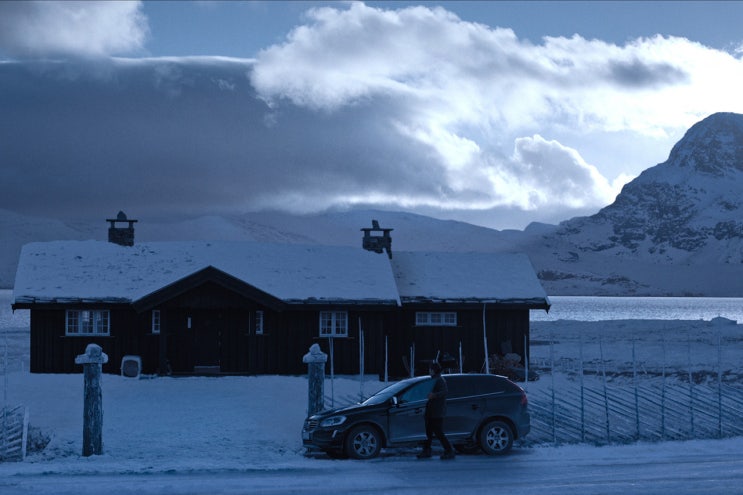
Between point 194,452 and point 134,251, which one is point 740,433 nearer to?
point 194,452

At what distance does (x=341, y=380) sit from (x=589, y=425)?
1168 cm

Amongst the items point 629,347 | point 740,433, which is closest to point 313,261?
point 740,433

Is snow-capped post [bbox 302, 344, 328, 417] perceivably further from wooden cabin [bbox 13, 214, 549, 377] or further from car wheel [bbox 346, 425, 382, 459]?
wooden cabin [bbox 13, 214, 549, 377]

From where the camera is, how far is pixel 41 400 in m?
29.5

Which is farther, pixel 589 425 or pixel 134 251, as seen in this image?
pixel 134 251

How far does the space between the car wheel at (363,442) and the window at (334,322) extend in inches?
675

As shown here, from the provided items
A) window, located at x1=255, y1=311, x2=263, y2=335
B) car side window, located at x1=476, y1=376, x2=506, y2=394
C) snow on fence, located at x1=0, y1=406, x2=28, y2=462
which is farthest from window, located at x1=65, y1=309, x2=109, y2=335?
car side window, located at x1=476, y1=376, x2=506, y2=394

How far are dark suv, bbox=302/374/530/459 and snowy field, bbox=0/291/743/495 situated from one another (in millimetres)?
454

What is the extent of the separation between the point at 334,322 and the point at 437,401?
17720mm

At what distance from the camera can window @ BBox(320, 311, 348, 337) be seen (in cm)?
3709

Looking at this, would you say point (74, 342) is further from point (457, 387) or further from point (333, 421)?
point (457, 387)

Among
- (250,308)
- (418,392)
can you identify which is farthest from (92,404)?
(250,308)

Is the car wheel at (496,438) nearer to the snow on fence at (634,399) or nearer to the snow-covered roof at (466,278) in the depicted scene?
the snow on fence at (634,399)

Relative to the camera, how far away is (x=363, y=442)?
1991 centimetres
